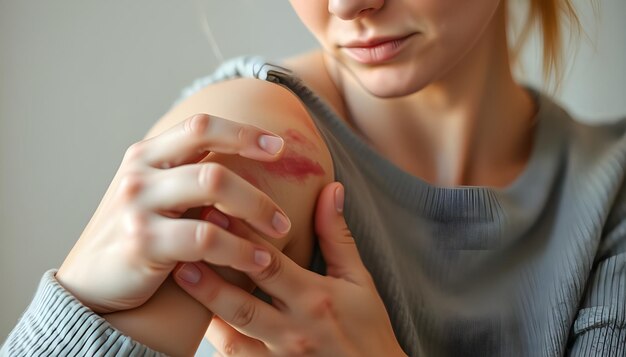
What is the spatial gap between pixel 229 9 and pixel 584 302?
815 mm

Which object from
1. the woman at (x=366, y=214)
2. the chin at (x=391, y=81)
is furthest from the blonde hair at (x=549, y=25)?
the chin at (x=391, y=81)

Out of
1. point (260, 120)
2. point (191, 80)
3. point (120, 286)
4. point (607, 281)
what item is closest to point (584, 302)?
point (607, 281)

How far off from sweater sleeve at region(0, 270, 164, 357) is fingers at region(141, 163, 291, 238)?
98mm

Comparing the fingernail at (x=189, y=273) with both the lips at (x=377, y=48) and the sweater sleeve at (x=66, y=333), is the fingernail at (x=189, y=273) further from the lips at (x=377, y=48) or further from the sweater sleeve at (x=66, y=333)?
the lips at (x=377, y=48)

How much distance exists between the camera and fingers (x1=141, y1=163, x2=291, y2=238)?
1.86 ft

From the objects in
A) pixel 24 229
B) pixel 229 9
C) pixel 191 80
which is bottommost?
pixel 24 229

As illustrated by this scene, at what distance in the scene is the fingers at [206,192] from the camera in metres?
0.57

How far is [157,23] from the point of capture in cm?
134

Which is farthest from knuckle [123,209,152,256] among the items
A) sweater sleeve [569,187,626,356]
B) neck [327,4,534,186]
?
sweater sleeve [569,187,626,356]

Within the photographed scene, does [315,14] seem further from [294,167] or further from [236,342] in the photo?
[236,342]

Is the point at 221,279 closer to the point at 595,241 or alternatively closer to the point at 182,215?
the point at 182,215

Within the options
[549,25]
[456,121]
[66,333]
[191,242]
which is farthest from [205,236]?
[549,25]

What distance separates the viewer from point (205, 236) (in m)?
0.57

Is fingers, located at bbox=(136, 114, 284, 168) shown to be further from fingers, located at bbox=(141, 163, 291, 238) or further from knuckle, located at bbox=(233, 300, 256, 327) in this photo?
knuckle, located at bbox=(233, 300, 256, 327)
